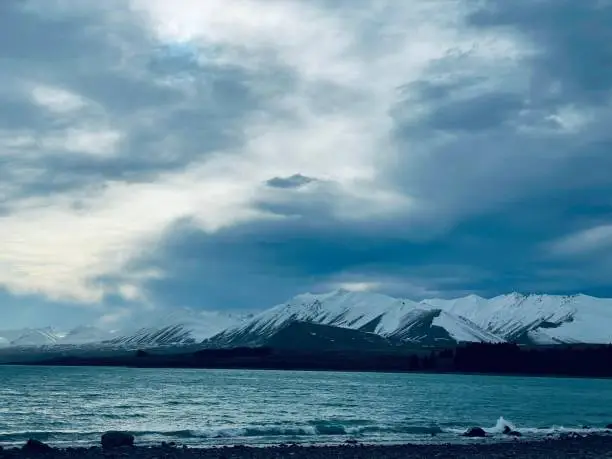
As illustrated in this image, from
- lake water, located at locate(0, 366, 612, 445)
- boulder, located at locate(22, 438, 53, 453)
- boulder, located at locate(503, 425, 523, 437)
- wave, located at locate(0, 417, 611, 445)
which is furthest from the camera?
boulder, located at locate(503, 425, 523, 437)

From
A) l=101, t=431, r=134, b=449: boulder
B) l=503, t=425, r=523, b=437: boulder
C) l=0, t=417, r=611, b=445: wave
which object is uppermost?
l=101, t=431, r=134, b=449: boulder

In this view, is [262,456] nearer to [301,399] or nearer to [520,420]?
[520,420]

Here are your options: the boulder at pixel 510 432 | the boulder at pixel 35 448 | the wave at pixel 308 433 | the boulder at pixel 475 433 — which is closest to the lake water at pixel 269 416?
the wave at pixel 308 433

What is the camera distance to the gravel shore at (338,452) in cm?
4153

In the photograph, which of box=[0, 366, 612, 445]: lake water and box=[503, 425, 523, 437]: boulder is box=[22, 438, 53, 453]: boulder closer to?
box=[0, 366, 612, 445]: lake water

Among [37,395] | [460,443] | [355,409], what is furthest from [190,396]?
[460,443]

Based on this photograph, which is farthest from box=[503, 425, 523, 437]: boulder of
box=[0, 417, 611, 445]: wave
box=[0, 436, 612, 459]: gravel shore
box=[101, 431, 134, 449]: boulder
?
box=[101, 431, 134, 449]: boulder

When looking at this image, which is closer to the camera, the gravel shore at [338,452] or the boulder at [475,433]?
the gravel shore at [338,452]

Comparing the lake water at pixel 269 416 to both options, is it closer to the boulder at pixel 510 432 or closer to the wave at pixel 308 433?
the wave at pixel 308 433

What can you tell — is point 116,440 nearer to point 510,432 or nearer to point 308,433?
point 308,433

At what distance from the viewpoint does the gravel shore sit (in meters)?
41.5

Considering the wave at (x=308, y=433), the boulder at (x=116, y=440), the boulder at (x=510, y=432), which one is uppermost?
the boulder at (x=116, y=440)

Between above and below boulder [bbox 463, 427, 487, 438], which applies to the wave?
below

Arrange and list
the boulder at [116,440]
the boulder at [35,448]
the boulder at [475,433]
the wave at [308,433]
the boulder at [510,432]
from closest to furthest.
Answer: the boulder at [35,448] → the boulder at [116,440] → the wave at [308,433] → the boulder at [475,433] → the boulder at [510,432]
